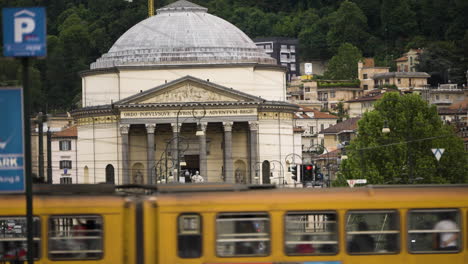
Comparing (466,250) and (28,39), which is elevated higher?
(28,39)

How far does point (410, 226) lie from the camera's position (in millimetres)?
43906

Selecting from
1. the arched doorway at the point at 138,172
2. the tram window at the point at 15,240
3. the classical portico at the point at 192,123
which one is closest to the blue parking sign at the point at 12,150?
the tram window at the point at 15,240

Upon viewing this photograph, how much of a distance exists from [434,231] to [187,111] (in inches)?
4581

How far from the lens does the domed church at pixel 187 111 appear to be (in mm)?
159875

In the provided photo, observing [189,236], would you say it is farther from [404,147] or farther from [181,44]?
[181,44]

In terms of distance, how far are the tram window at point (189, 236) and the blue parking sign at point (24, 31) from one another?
8.68 meters

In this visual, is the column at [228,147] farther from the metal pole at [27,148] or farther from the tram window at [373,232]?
the metal pole at [27,148]

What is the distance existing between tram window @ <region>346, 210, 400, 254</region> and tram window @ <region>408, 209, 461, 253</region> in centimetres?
39

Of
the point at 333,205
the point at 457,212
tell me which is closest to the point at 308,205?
the point at 333,205

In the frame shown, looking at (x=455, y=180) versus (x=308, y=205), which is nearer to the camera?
(x=308, y=205)

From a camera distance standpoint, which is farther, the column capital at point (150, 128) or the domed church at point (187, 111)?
the column capital at point (150, 128)

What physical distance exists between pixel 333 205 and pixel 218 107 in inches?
4611

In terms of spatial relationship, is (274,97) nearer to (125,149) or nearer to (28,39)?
(125,149)

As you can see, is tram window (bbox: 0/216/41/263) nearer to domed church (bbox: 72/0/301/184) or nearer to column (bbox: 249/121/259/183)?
domed church (bbox: 72/0/301/184)
